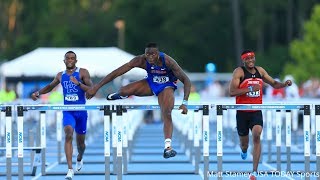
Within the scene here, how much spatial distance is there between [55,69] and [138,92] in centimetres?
2438

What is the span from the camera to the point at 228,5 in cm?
9538

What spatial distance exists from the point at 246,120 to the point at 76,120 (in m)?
2.93

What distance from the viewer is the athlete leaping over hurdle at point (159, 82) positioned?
17.7 m

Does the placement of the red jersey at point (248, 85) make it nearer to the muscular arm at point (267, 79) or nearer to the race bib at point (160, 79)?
the muscular arm at point (267, 79)

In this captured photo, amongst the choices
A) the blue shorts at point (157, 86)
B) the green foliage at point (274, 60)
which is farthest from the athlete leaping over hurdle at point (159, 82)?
the green foliage at point (274, 60)

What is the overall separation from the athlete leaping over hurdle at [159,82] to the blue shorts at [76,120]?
1.28 meters

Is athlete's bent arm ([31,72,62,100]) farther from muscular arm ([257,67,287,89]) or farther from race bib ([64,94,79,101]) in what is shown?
muscular arm ([257,67,287,89])

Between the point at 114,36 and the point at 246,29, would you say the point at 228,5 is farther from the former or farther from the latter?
the point at 114,36

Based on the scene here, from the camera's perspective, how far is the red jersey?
18.3 meters

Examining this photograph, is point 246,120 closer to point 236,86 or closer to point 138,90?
point 236,86

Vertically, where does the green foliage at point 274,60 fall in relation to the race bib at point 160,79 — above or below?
above

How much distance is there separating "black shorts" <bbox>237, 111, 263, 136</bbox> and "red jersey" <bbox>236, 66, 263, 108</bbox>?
0.39 metres

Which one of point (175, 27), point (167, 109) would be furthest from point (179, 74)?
point (175, 27)

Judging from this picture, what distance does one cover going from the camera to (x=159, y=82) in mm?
18031
